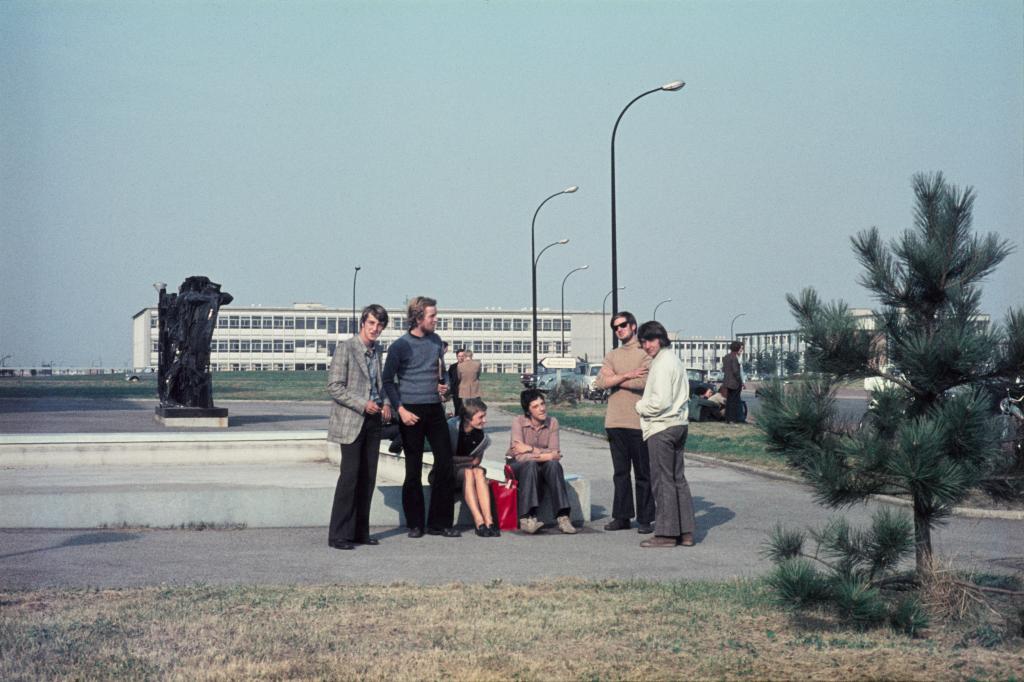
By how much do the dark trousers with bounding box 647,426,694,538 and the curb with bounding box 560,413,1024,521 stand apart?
0.90m

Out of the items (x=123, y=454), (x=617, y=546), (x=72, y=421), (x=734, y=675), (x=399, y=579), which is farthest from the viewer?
(x=72, y=421)

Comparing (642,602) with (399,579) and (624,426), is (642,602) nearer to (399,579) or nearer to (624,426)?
(399,579)

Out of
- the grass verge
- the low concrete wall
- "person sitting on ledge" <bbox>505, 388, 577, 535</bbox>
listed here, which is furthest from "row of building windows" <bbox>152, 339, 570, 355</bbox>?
"person sitting on ledge" <bbox>505, 388, 577, 535</bbox>

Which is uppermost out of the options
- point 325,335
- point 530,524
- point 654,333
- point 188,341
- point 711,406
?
point 325,335

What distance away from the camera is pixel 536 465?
10.7 m

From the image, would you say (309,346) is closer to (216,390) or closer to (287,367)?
(287,367)

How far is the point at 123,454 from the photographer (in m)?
15.3

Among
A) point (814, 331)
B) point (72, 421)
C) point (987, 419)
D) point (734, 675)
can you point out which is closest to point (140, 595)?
point (734, 675)

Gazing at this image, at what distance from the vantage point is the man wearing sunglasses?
1063 cm

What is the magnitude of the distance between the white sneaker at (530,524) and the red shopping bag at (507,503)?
0.21 meters

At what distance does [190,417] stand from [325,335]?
131324 mm

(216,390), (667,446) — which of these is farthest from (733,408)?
(216,390)

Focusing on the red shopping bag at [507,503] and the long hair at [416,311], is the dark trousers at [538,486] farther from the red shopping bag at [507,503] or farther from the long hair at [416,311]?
the long hair at [416,311]

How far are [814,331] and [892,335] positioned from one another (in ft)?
1.36
